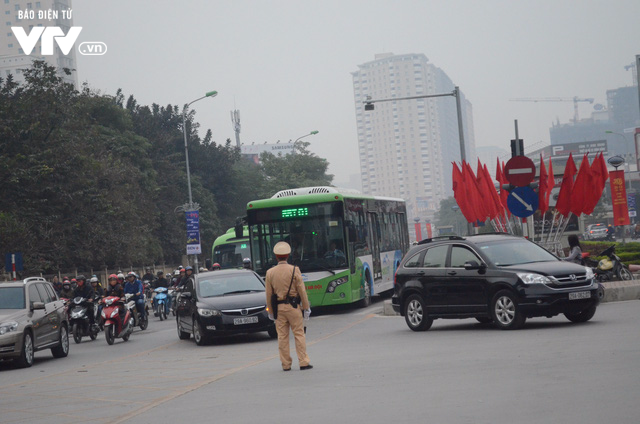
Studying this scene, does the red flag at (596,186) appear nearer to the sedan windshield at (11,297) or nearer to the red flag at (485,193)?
the red flag at (485,193)

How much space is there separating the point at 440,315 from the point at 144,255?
46.0m

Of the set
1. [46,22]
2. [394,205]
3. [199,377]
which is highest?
[46,22]

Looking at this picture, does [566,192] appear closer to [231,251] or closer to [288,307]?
[231,251]

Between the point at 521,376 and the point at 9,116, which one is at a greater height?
the point at 9,116

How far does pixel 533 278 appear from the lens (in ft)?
54.5

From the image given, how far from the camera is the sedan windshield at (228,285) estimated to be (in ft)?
67.9

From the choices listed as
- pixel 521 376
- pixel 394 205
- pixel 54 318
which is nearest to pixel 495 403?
pixel 521 376

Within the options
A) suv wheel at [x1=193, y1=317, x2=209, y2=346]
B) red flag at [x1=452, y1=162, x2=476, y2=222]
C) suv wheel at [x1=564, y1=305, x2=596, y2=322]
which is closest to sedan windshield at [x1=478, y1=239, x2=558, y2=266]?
suv wheel at [x1=564, y1=305, x2=596, y2=322]

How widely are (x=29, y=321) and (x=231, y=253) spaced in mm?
20572

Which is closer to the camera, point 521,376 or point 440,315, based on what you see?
point 521,376

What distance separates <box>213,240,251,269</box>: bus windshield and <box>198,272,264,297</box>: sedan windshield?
17.8 metres

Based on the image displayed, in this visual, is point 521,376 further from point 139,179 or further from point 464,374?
point 139,179

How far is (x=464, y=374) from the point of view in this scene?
11.4 meters

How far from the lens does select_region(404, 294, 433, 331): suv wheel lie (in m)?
18.8
